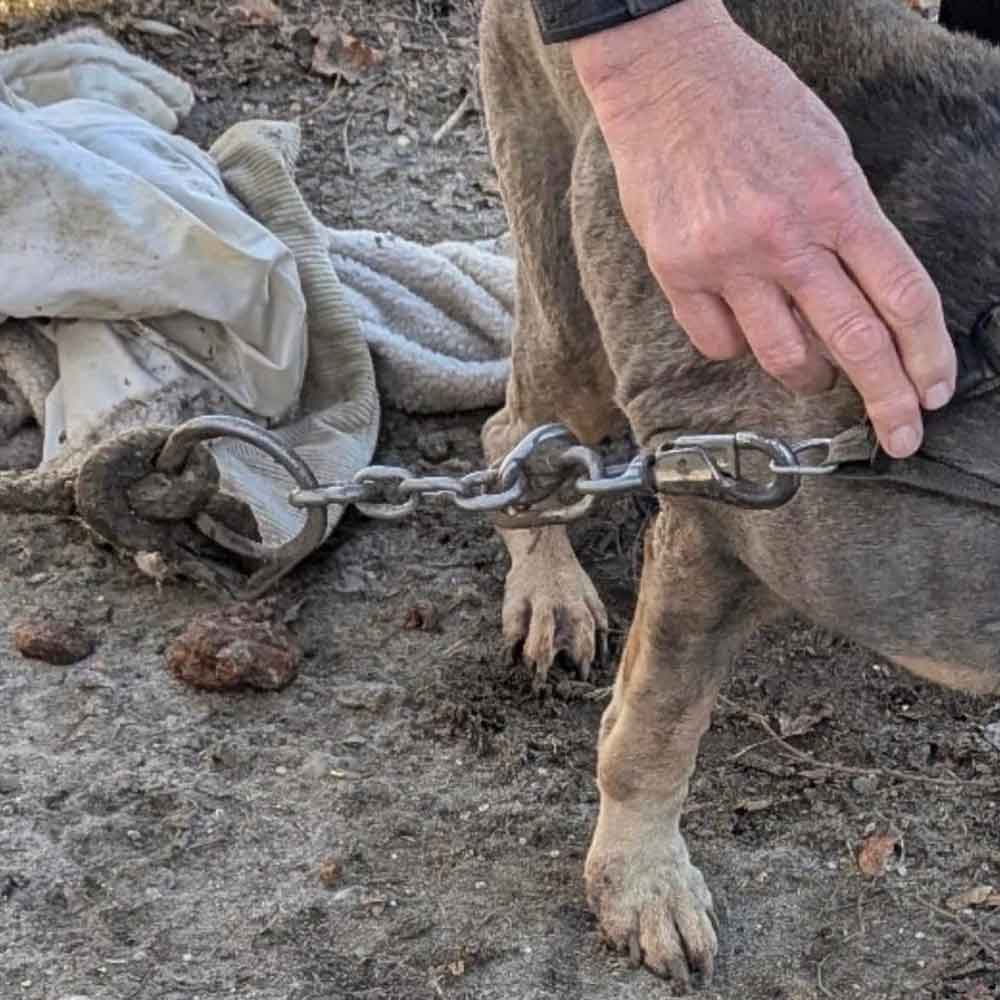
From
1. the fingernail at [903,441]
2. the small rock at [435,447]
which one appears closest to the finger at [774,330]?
the fingernail at [903,441]

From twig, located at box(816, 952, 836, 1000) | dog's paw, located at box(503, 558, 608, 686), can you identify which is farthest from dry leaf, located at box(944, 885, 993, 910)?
dog's paw, located at box(503, 558, 608, 686)

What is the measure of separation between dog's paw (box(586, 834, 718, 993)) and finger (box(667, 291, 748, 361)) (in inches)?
52.2

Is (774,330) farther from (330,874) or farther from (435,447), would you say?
(435,447)

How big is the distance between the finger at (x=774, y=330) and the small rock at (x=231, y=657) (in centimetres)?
189

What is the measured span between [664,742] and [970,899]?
2.26ft

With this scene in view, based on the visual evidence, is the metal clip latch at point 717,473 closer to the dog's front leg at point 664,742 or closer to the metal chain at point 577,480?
the metal chain at point 577,480

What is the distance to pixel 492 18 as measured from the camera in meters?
3.31

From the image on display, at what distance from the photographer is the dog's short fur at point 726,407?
7.75 ft

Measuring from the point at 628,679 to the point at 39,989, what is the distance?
115 centimetres

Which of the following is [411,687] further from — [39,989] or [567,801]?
[39,989]

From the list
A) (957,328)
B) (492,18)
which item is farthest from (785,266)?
(492,18)

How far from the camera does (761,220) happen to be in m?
1.99

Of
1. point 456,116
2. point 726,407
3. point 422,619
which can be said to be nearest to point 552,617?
point 422,619

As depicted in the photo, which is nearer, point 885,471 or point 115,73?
point 885,471
